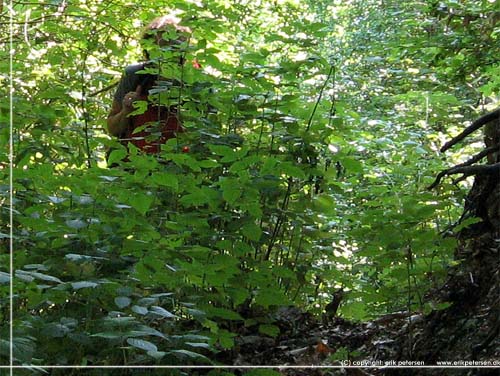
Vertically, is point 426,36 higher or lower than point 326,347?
higher

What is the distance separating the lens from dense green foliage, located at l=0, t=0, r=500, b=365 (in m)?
1.25

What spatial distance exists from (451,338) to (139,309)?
65cm

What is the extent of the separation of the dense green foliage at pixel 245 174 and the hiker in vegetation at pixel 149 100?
5 cm

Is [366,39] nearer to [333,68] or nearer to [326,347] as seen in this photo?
[333,68]

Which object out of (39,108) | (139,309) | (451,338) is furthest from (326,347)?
(39,108)

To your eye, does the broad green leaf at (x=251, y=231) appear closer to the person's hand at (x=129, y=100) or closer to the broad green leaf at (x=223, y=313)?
the broad green leaf at (x=223, y=313)

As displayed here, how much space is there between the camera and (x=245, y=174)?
53.9 inches

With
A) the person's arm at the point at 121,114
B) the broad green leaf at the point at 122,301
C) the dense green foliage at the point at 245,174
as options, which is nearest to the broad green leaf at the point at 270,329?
the dense green foliage at the point at 245,174

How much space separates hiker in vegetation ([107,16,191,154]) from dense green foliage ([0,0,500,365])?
0.05m

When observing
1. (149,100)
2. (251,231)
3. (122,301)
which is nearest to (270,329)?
(251,231)

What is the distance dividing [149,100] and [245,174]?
577mm

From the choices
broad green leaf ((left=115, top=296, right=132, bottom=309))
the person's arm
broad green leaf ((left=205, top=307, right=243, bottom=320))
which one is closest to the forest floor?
broad green leaf ((left=205, top=307, right=243, bottom=320))

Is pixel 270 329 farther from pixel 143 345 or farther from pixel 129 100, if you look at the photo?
pixel 129 100

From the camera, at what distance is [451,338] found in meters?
1.32
